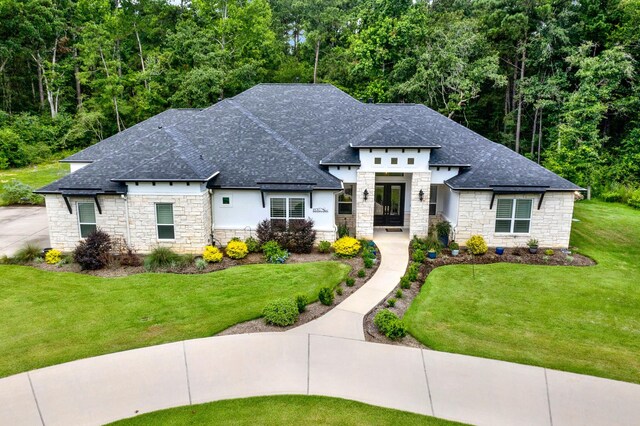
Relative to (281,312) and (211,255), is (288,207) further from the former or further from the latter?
(281,312)

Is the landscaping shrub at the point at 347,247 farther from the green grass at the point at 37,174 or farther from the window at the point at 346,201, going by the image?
the green grass at the point at 37,174

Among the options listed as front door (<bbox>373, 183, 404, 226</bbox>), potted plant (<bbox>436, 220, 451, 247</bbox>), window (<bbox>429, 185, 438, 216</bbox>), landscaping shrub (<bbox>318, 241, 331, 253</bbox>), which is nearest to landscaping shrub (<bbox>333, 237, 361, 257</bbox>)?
landscaping shrub (<bbox>318, 241, 331, 253</bbox>)

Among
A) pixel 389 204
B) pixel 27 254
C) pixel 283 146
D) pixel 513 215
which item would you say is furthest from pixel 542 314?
pixel 27 254

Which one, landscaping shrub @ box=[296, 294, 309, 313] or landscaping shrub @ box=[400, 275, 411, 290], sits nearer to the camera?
landscaping shrub @ box=[296, 294, 309, 313]

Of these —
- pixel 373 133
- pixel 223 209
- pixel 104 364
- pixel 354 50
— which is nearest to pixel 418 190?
pixel 373 133

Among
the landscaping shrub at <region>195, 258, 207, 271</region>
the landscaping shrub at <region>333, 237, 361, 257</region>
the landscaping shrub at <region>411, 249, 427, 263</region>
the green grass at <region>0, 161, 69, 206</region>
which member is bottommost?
the landscaping shrub at <region>195, 258, 207, 271</region>

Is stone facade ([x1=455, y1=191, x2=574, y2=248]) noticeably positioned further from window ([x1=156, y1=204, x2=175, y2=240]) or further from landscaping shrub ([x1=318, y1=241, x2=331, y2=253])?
window ([x1=156, y1=204, x2=175, y2=240])
